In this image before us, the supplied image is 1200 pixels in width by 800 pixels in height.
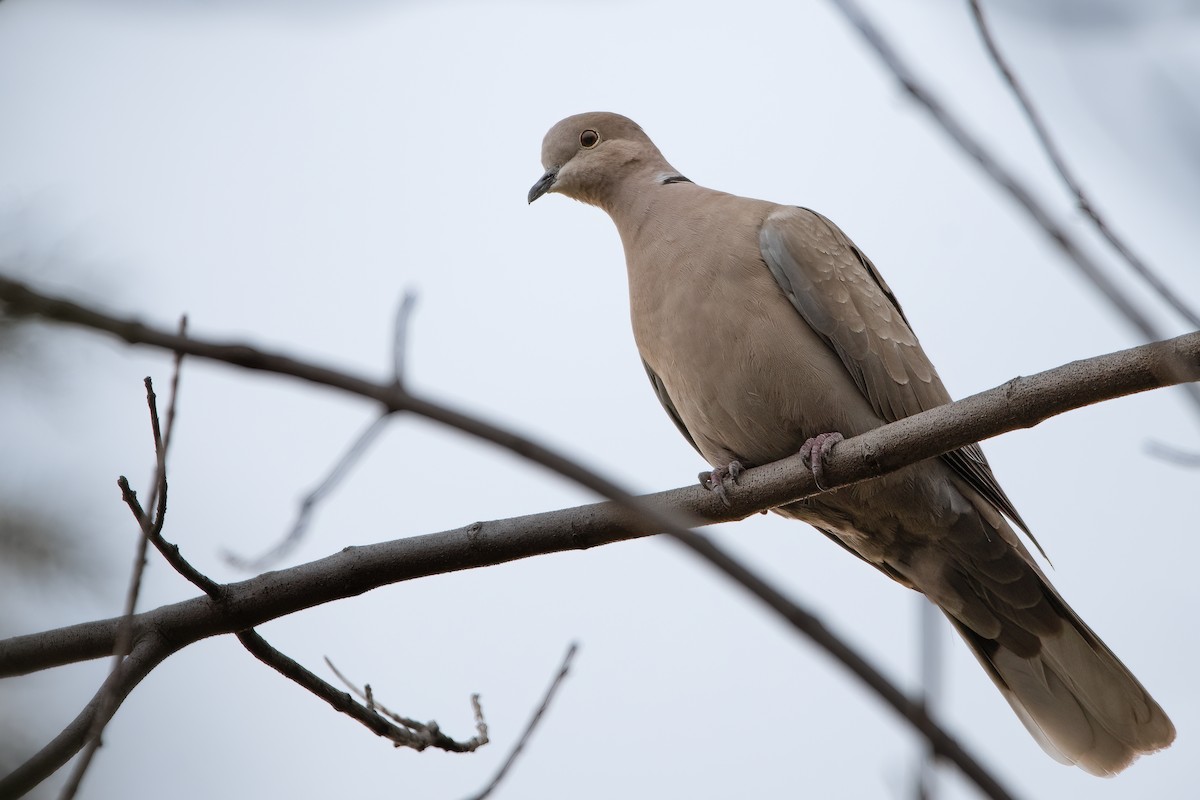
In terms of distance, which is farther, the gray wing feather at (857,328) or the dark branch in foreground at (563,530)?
the gray wing feather at (857,328)

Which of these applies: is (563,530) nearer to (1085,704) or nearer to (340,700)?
(340,700)

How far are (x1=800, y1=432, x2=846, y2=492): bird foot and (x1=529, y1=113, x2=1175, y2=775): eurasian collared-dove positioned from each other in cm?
23

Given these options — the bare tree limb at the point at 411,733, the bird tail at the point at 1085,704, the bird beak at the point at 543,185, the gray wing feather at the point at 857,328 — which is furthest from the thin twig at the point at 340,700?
the bird beak at the point at 543,185

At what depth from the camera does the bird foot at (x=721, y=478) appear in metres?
3.55

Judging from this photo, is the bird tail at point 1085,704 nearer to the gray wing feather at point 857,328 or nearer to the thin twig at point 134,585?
the gray wing feather at point 857,328

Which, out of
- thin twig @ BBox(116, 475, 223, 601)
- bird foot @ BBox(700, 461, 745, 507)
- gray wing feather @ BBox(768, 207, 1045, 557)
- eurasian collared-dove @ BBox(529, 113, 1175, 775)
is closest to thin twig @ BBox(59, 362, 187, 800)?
thin twig @ BBox(116, 475, 223, 601)

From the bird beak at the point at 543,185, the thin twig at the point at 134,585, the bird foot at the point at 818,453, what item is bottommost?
the thin twig at the point at 134,585

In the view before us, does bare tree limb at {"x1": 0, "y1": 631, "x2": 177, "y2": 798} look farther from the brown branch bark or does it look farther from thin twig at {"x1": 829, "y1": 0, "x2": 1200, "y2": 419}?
thin twig at {"x1": 829, "y1": 0, "x2": 1200, "y2": 419}

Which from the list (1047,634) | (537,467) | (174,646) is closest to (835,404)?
(1047,634)

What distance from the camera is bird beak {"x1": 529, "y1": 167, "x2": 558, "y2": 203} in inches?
208

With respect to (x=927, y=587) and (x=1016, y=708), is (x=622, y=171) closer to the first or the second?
(x=927, y=587)

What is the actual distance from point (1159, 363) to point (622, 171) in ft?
9.50

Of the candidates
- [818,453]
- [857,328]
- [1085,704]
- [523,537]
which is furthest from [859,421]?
[523,537]

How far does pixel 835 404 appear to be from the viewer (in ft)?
13.2
